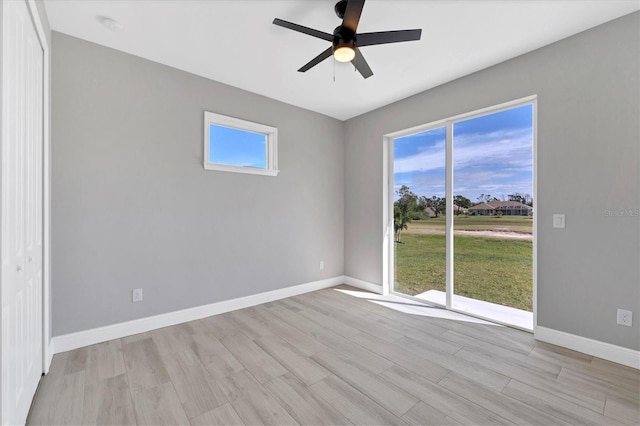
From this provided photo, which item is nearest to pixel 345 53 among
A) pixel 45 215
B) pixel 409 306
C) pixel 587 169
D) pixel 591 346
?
pixel 587 169

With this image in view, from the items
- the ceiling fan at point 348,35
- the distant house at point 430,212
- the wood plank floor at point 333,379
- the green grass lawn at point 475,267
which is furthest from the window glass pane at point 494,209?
the ceiling fan at point 348,35

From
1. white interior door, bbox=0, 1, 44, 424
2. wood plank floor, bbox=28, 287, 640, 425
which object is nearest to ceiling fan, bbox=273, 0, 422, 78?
white interior door, bbox=0, 1, 44, 424

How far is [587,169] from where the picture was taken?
2355 millimetres

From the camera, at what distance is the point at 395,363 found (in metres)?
2.21

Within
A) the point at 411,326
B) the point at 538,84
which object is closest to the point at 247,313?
the point at 411,326

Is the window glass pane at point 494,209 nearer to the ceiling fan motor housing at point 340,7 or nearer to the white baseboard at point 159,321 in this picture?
the ceiling fan motor housing at point 340,7

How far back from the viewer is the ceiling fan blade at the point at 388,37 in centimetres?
186

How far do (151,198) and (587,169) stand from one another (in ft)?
13.3

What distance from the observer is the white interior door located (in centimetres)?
124

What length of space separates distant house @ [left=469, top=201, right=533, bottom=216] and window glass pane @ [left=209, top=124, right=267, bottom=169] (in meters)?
2.72

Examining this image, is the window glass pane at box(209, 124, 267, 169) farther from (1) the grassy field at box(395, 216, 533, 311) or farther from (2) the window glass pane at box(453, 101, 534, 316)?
(2) the window glass pane at box(453, 101, 534, 316)

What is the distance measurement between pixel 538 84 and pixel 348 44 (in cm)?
197

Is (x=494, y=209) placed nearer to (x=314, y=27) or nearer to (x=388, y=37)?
(x=388, y=37)

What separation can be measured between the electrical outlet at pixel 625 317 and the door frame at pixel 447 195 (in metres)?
0.55
